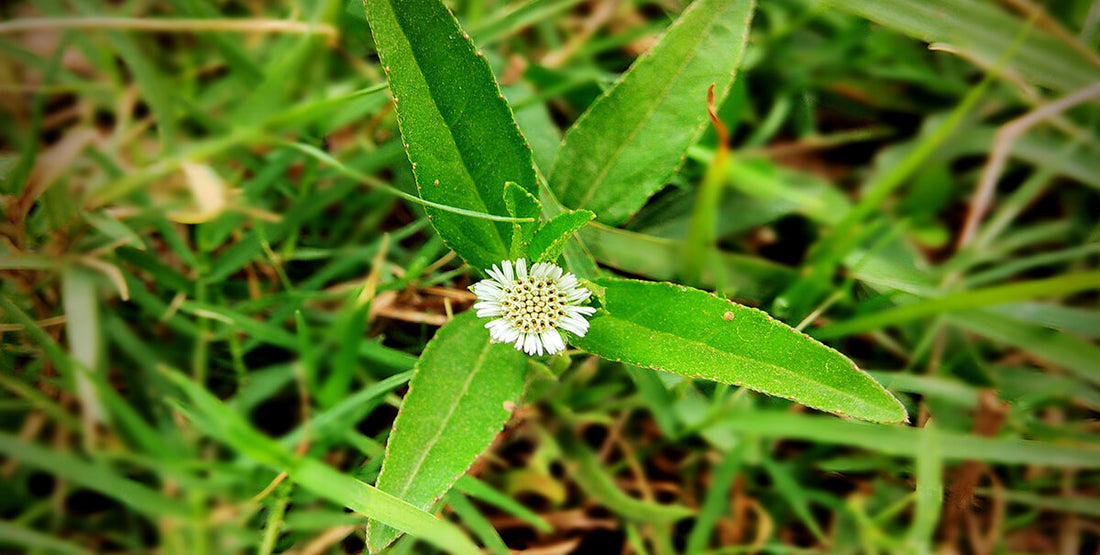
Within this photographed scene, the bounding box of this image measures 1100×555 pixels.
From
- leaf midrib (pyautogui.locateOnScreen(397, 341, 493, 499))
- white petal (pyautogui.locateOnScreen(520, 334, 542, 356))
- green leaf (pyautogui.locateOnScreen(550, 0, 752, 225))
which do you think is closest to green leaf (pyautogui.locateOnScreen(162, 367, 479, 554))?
leaf midrib (pyautogui.locateOnScreen(397, 341, 493, 499))

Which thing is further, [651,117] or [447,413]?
[651,117]

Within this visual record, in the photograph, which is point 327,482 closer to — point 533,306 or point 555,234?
point 533,306

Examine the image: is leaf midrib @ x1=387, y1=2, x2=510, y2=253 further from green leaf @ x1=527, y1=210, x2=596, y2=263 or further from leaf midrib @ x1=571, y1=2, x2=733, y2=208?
leaf midrib @ x1=571, y1=2, x2=733, y2=208

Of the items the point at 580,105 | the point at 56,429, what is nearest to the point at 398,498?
the point at 56,429

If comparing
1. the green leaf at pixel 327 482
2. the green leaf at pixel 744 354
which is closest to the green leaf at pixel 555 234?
the green leaf at pixel 744 354

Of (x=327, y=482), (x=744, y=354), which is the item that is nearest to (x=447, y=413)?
(x=327, y=482)

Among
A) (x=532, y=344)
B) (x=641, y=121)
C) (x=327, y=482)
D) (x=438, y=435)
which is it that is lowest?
(x=327, y=482)

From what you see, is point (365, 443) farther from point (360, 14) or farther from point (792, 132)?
point (792, 132)
